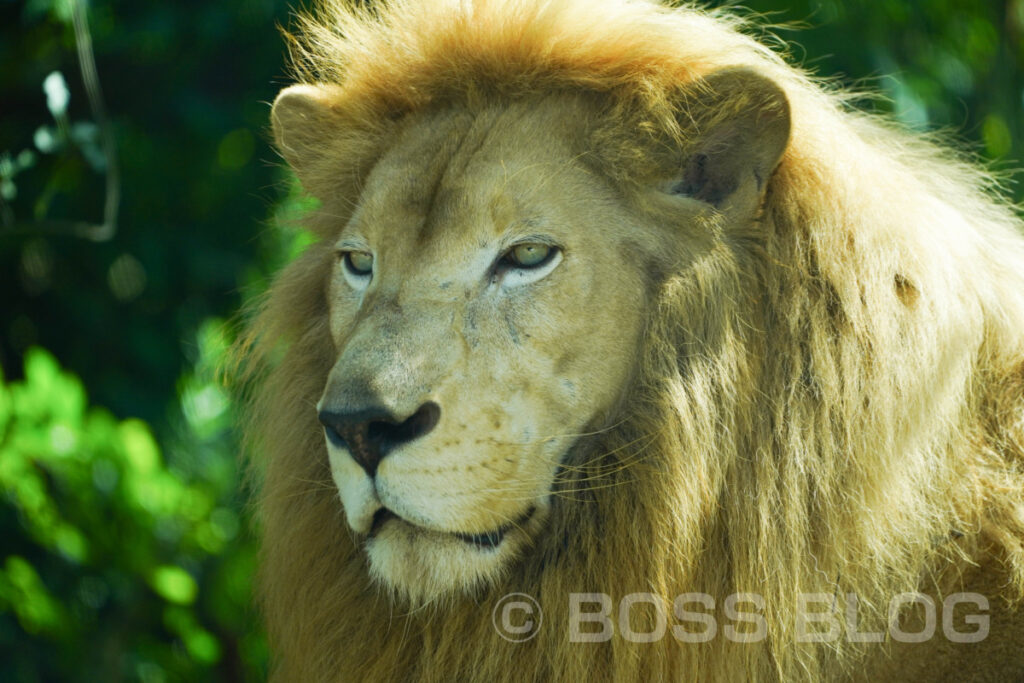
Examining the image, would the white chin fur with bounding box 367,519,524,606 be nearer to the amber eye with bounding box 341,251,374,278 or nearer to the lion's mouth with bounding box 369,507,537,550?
the lion's mouth with bounding box 369,507,537,550

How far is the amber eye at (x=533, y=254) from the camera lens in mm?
1983

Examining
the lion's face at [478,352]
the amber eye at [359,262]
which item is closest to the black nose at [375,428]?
the lion's face at [478,352]

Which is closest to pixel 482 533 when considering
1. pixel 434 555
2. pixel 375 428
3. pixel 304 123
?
pixel 434 555

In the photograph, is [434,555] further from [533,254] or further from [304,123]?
[304,123]

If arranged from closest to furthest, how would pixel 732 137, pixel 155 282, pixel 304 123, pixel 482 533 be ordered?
pixel 482 533
pixel 732 137
pixel 304 123
pixel 155 282

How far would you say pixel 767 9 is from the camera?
411 cm

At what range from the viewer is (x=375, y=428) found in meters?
1.80

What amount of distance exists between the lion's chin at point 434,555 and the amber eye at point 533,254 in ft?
1.58

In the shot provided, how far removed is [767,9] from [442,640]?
2.98 meters

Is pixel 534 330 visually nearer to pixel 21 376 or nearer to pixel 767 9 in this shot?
pixel 767 9

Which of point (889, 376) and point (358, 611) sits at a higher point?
point (889, 376)

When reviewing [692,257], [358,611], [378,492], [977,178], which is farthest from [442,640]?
[977,178]

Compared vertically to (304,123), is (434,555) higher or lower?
lower

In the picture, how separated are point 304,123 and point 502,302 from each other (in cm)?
83
